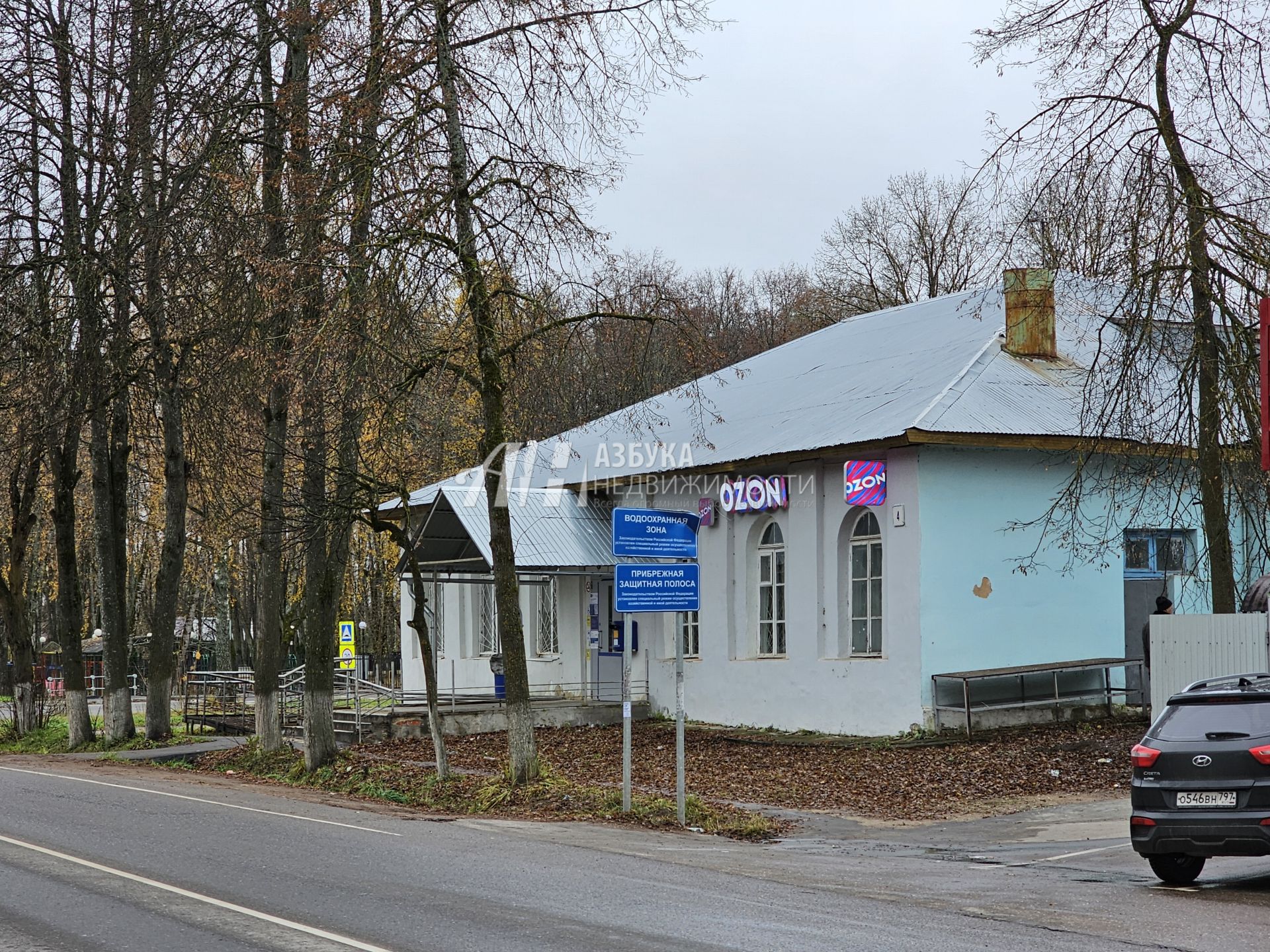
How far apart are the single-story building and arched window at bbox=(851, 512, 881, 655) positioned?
40 millimetres

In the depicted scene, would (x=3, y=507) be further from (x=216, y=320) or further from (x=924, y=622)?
(x=924, y=622)

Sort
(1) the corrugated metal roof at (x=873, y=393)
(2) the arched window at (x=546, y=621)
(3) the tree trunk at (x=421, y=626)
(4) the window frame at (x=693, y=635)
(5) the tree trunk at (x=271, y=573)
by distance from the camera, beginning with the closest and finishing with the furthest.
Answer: (3) the tree trunk at (x=421, y=626), (5) the tree trunk at (x=271, y=573), (1) the corrugated metal roof at (x=873, y=393), (4) the window frame at (x=693, y=635), (2) the arched window at (x=546, y=621)

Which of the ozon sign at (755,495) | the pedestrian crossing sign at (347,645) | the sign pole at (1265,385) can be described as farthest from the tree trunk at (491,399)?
the pedestrian crossing sign at (347,645)

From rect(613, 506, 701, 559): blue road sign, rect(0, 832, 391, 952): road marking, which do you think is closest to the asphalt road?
rect(0, 832, 391, 952): road marking

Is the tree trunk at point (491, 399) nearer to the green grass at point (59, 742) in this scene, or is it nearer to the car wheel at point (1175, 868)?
the car wheel at point (1175, 868)

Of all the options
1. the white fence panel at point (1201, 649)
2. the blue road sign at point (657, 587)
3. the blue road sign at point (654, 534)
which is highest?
the blue road sign at point (654, 534)

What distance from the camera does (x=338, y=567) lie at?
1892 cm

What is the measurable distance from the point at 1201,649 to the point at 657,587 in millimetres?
6681

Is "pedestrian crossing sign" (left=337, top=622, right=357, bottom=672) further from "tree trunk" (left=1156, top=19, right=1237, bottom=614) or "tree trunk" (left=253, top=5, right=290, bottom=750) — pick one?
"tree trunk" (left=1156, top=19, right=1237, bottom=614)

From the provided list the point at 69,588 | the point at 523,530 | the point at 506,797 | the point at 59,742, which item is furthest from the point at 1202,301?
the point at 59,742

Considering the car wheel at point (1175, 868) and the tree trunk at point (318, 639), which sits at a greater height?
the tree trunk at point (318, 639)

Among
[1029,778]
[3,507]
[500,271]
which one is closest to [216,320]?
[500,271]

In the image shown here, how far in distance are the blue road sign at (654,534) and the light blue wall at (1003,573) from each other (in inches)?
261

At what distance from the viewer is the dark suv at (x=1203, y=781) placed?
9.38m
